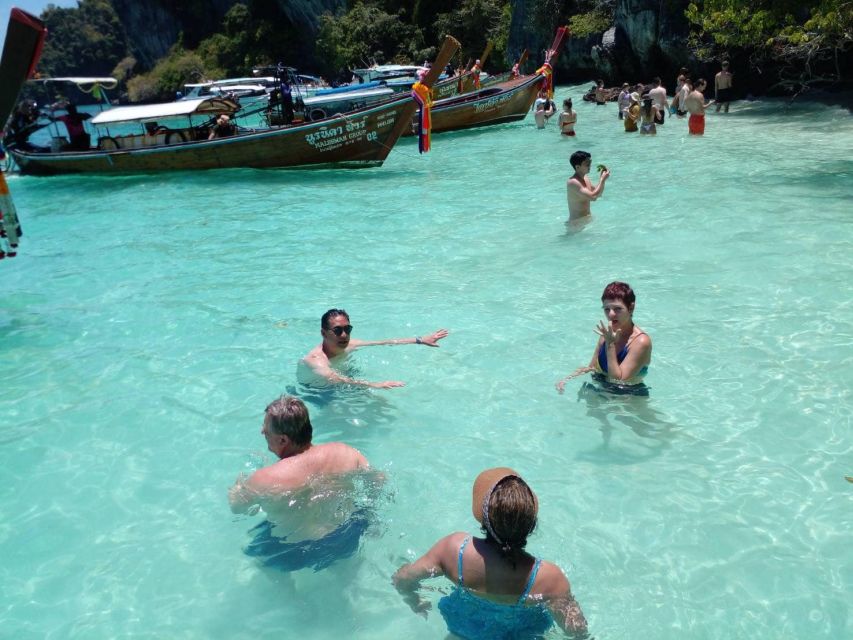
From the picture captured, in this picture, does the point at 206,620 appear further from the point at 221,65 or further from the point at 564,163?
the point at 221,65

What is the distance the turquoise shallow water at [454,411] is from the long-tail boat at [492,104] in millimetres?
11373

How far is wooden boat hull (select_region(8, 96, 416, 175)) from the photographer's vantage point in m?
16.7

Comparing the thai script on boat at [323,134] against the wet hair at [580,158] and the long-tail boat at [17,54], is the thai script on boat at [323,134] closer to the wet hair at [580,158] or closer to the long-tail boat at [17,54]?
the wet hair at [580,158]

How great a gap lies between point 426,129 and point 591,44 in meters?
23.4

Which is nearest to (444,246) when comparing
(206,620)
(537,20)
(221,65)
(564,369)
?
(564,369)

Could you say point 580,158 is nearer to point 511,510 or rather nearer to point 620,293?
point 620,293

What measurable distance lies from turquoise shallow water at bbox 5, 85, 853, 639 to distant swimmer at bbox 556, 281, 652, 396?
1.16 ft

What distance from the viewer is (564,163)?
611 inches

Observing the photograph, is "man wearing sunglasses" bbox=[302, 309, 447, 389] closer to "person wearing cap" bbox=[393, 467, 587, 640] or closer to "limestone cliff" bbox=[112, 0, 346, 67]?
"person wearing cap" bbox=[393, 467, 587, 640]

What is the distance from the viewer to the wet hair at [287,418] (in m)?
3.53

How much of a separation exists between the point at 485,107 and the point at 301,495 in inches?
819

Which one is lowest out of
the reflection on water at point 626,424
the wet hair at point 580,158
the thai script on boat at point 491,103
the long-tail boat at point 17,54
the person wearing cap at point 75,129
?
the reflection on water at point 626,424

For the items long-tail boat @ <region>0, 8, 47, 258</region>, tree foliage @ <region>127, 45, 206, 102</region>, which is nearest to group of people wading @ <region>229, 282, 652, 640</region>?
long-tail boat @ <region>0, 8, 47, 258</region>

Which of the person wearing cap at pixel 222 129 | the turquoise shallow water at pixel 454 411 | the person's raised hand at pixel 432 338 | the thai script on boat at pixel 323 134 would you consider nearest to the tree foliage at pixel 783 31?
the turquoise shallow water at pixel 454 411
